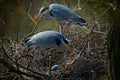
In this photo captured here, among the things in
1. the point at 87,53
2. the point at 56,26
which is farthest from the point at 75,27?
the point at 87,53

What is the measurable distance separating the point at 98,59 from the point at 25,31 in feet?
2.34

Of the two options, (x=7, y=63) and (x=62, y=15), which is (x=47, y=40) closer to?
(x=62, y=15)

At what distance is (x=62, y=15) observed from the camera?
1.80 metres

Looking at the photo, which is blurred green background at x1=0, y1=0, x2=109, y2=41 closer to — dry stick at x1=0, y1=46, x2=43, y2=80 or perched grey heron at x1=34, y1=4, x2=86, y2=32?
perched grey heron at x1=34, y1=4, x2=86, y2=32

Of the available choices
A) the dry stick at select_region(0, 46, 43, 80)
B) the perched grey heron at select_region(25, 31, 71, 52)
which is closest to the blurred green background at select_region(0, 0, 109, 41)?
the perched grey heron at select_region(25, 31, 71, 52)

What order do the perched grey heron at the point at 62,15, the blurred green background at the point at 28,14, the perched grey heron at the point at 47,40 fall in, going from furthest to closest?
the blurred green background at the point at 28,14
the perched grey heron at the point at 62,15
the perched grey heron at the point at 47,40

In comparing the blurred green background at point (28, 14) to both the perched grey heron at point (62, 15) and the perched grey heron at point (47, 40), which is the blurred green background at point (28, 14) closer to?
the perched grey heron at point (62, 15)

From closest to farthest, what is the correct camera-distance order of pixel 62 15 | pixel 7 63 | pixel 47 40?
1. pixel 7 63
2. pixel 47 40
3. pixel 62 15

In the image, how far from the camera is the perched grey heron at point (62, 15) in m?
1.73

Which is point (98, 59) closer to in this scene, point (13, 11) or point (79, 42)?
point (79, 42)

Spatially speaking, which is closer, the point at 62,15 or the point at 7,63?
the point at 7,63

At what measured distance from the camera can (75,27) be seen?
1.98m

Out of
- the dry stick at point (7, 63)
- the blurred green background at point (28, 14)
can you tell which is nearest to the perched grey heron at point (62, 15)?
the blurred green background at point (28, 14)

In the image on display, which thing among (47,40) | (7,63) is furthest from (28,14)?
(7,63)
